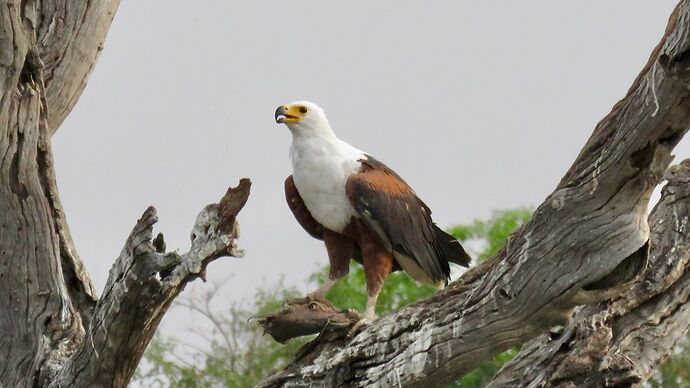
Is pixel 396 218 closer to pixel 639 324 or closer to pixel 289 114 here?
pixel 289 114

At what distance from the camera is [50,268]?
6.48 metres

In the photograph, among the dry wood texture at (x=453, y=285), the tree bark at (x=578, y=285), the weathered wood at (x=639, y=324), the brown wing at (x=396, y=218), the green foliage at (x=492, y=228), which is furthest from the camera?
the green foliage at (x=492, y=228)

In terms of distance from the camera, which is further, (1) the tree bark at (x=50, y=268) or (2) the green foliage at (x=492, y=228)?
(2) the green foliage at (x=492, y=228)

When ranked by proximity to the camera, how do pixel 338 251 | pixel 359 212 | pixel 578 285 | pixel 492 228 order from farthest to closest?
1. pixel 492 228
2. pixel 338 251
3. pixel 359 212
4. pixel 578 285

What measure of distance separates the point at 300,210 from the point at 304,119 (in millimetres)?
496

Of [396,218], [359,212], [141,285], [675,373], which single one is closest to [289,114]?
[359,212]

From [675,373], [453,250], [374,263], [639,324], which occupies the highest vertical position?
[675,373]

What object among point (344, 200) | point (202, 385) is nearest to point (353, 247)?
point (344, 200)

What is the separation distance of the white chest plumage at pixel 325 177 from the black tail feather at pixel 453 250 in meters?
0.56

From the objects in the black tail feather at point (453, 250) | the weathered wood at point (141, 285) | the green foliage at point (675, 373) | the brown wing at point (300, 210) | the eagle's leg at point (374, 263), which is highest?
the green foliage at point (675, 373)

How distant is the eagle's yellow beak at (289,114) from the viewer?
803 cm

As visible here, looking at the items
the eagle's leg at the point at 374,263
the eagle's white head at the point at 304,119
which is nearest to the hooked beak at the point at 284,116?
the eagle's white head at the point at 304,119

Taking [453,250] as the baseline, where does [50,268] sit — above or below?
below

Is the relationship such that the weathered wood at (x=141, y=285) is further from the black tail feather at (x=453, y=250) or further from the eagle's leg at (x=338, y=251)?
the black tail feather at (x=453, y=250)
